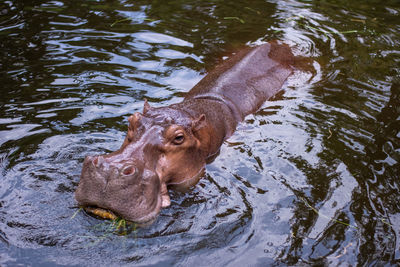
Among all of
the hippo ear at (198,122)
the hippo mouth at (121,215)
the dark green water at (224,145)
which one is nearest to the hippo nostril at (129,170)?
the hippo mouth at (121,215)

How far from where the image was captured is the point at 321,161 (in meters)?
4.87

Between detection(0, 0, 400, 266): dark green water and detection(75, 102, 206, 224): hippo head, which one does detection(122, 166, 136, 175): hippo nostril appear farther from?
detection(0, 0, 400, 266): dark green water

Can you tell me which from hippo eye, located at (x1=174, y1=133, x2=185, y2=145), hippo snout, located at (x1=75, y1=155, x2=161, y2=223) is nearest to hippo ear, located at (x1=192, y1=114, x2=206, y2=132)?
hippo eye, located at (x1=174, y1=133, x2=185, y2=145)

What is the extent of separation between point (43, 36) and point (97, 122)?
320 centimetres

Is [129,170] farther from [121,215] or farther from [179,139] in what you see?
[179,139]

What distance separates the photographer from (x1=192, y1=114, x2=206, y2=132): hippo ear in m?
Result: 4.67

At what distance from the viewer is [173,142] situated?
168 inches

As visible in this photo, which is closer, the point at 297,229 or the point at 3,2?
the point at 297,229

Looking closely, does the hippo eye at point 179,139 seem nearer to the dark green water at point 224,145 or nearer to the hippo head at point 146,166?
the hippo head at point 146,166

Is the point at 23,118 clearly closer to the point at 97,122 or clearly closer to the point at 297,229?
the point at 97,122

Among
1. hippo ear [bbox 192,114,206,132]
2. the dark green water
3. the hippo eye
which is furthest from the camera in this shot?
hippo ear [bbox 192,114,206,132]

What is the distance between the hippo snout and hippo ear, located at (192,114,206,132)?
1.15 meters

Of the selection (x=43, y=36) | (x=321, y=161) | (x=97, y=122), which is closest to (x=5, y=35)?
(x=43, y=36)

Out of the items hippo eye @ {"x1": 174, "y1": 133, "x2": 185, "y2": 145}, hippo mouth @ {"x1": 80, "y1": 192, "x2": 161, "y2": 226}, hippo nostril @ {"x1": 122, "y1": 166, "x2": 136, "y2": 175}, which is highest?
hippo nostril @ {"x1": 122, "y1": 166, "x2": 136, "y2": 175}
